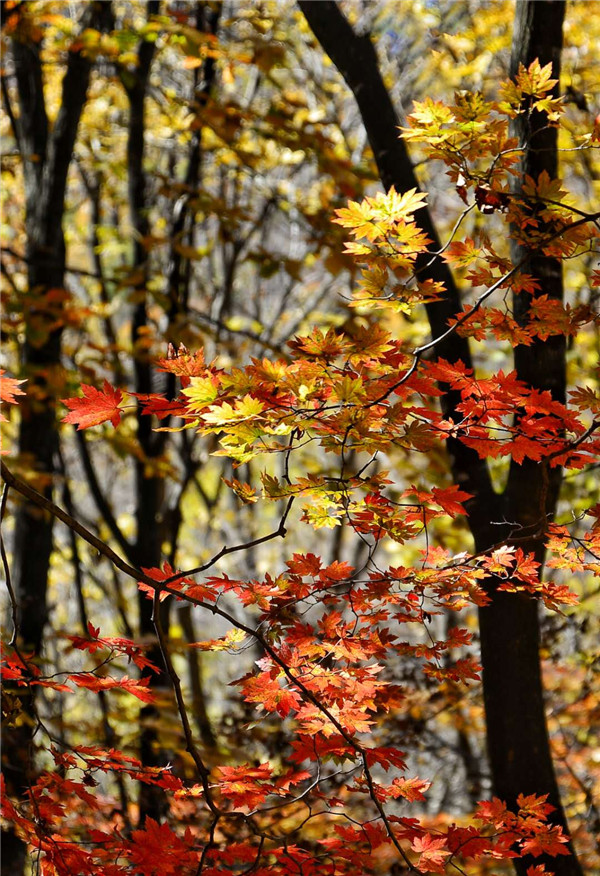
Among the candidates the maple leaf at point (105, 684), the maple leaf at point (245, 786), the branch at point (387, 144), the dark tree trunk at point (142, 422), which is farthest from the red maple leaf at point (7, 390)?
the dark tree trunk at point (142, 422)

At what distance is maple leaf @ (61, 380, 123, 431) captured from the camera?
175cm

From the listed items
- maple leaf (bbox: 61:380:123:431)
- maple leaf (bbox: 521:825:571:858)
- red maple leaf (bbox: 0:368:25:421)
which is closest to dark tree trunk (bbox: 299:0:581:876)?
maple leaf (bbox: 521:825:571:858)

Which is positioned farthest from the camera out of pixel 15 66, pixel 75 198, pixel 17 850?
pixel 75 198

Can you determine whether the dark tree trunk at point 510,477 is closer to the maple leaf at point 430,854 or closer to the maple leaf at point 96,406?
the maple leaf at point 430,854

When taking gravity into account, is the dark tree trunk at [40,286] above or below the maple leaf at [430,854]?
above

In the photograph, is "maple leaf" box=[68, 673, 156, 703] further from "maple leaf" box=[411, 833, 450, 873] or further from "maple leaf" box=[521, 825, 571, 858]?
"maple leaf" box=[521, 825, 571, 858]

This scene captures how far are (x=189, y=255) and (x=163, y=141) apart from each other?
9.19ft

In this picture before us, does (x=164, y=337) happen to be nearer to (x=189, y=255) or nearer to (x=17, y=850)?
(x=189, y=255)

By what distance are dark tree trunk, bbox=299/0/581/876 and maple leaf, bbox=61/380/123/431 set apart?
1124 mm

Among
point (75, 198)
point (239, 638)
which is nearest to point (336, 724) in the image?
point (239, 638)

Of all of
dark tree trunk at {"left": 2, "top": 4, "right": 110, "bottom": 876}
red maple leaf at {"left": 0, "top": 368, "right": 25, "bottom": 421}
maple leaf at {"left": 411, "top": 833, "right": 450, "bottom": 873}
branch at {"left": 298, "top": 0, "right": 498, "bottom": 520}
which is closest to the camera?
red maple leaf at {"left": 0, "top": 368, "right": 25, "bottom": 421}

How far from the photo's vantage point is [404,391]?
6.10 feet

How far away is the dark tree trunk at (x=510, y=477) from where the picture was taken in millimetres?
2584

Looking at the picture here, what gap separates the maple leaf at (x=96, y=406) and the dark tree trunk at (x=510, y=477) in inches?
44.2
